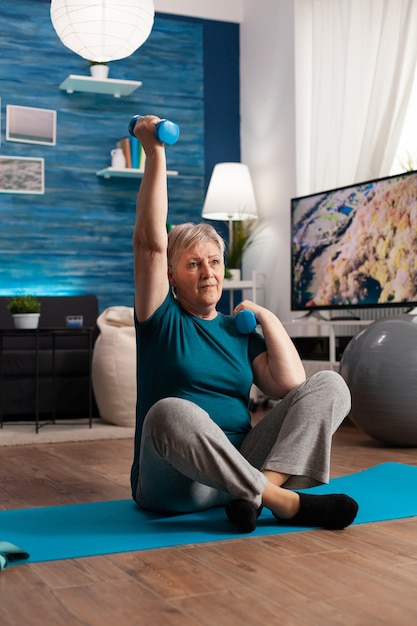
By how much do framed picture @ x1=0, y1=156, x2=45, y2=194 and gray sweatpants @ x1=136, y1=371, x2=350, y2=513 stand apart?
3.91 m

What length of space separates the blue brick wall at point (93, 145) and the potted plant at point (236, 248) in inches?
16.6

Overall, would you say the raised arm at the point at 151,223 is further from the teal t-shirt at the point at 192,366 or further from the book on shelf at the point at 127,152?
the book on shelf at the point at 127,152

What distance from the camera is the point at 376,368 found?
3.67 m

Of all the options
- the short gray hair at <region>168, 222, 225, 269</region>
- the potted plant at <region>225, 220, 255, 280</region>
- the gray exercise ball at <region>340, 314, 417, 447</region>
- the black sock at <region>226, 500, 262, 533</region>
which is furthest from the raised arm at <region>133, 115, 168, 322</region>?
the potted plant at <region>225, 220, 255, 280</region>

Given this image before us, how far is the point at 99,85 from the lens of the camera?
588cm

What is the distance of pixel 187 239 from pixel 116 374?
2429mm

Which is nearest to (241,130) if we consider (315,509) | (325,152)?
(325,152)

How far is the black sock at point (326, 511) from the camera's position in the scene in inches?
80.0

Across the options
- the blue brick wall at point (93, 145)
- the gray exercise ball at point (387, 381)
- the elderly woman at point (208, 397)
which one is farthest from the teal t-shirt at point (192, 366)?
the blue brick wall at point (93, 145)

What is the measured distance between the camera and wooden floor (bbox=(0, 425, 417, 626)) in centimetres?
143

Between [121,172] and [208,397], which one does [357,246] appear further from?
[208,397]

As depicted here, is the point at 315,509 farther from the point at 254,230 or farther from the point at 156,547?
the point at 254,230

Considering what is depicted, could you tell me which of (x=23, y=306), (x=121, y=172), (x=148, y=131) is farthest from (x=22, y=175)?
(x=148, y=131)

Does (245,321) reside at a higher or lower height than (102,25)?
lower
